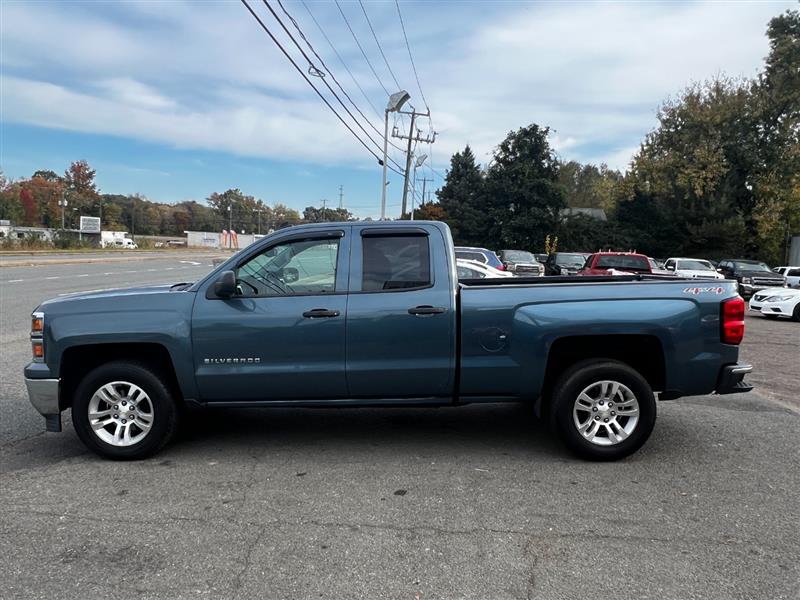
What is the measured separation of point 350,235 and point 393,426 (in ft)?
6.30

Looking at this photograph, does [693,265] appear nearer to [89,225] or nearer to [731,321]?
[731,321]

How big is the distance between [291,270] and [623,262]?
55.9 ft

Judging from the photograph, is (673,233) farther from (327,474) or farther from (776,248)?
(327,474)

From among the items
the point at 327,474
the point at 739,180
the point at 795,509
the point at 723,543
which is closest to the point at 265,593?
the point at 327,474

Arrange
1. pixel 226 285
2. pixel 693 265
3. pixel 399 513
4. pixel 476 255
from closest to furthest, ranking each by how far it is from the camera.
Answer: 1. pixel 399 513
2. pixel 226 285
3. pixel 476 255
4. pixel 693 265

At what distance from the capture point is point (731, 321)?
467 centimetres

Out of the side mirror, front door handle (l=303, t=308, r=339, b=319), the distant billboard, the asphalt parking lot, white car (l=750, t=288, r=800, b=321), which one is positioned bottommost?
the asphalt parking lot

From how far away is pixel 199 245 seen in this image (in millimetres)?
106625

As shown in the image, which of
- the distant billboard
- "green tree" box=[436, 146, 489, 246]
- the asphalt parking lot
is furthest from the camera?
the distant billboard

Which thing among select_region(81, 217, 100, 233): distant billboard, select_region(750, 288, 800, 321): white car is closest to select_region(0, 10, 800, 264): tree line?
select_region(750, 288, 800, 321): white car

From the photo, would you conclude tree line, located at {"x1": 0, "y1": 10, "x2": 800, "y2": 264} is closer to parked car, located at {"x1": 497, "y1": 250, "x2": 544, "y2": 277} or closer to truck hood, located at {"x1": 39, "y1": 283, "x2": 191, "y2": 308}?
parked car, located at {"x1": 497, "y1": 250, "x2": 544, "y2": 277}

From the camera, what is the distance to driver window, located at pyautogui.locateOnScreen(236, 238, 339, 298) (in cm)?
482

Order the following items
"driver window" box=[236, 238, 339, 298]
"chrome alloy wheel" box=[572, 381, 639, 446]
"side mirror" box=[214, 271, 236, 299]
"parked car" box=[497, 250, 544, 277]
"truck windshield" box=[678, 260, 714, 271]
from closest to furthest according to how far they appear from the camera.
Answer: "side mirror" box=[214, 271, 236, 299]
"chrome alloy wheel" box=[572, 381, 639, 446]
"driver window" box=[236, 238, 339, 298]
"parked car" box=[497, 250, 544, 277]
"truck windshield" box=[678, 260, 714, 271]

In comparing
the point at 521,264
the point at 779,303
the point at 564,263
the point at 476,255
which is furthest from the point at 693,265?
the point at 476,255
